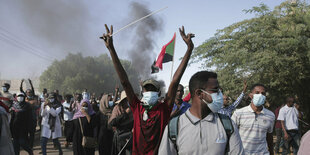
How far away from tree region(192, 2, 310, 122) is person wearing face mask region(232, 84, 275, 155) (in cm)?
708

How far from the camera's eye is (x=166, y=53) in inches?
297

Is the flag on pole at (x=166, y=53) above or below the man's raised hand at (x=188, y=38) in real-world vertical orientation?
above

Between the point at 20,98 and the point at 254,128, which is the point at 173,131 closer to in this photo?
the point at 254,128

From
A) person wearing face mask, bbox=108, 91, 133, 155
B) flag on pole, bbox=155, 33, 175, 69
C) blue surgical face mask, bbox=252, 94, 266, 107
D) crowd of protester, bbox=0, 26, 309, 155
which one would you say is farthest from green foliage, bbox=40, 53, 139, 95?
blue surgical face mask, bbox=252, 94, 266, 107

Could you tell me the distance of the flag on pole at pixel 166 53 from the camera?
7426 mm

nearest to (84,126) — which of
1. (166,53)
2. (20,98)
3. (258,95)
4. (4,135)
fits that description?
(20,98)

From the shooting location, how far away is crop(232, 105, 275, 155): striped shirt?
14.5ft

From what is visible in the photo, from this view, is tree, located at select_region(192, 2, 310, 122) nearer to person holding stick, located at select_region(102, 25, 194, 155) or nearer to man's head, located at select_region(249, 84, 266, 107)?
man's head, located at select_region(249, 84, 266, 107)

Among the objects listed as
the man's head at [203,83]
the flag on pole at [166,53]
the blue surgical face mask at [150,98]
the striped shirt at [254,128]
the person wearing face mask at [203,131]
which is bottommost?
the striped shirt at [254,128]

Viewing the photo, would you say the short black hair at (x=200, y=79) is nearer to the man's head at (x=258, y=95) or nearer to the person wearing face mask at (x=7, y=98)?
the man's head at (x=258, y=95)

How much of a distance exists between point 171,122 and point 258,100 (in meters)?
2.90

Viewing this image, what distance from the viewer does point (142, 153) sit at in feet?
11.6

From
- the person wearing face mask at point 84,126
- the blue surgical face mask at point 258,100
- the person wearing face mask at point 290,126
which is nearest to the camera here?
the blue surgical face mask at point 258,100

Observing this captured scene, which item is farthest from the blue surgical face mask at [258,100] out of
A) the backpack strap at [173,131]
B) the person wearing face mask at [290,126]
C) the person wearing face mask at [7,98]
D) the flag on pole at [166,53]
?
the person wearing face mask at [290,126]
